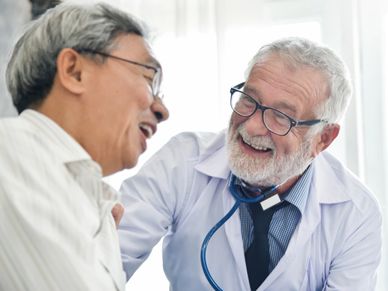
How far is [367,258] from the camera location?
1487 mm

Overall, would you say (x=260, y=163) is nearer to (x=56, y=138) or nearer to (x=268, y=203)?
(x=268, y=203)

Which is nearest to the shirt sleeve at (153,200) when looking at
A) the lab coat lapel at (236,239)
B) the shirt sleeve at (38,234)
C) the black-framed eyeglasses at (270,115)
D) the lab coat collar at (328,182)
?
the lab coat lapel at (236,239)

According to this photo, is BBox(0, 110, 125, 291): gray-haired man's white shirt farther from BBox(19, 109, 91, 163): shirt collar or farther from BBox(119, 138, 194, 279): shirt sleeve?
BBox(119, 138, 194, 279): shirt sleeve

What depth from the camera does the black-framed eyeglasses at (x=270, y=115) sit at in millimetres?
1431

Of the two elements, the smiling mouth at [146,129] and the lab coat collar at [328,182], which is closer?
the smiling mouth at [146,129]

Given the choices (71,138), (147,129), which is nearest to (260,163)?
(147,129)

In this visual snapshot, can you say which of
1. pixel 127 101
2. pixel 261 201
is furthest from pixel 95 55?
pixel 261 201

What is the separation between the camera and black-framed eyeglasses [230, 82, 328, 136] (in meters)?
1.43

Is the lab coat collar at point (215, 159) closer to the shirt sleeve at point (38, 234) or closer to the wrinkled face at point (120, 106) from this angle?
the wrinkled face at point (120, 106)

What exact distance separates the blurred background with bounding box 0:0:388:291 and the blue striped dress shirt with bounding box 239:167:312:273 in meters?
0.67

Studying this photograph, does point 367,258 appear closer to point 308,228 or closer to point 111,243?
point 308,228

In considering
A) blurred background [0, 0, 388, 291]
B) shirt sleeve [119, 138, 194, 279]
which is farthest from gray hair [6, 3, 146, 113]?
blurred background [0, 0, 388, 291]

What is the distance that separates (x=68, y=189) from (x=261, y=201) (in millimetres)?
791

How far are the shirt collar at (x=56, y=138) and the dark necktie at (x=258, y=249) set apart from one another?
0.72m
